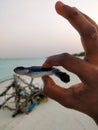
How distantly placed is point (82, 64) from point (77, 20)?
249 mm

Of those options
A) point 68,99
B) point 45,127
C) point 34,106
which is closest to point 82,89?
point 68,99

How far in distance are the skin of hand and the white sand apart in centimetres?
514

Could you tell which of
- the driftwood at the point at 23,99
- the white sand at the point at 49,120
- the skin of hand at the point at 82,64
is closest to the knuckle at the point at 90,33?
the skin of hand at the point at 82,64

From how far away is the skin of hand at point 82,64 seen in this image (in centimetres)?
113

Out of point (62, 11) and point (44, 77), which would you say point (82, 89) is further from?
point (62, 11)

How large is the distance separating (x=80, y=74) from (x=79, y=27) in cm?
26

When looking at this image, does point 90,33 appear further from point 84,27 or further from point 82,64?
point 82,64

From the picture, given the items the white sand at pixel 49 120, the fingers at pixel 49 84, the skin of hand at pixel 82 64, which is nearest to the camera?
the skin of hand at pixel 82 64

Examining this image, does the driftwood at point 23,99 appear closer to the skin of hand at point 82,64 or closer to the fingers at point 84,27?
the skin of hand at point 82,64

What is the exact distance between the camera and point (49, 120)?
24.2ft

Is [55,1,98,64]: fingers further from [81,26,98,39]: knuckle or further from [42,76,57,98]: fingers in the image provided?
[42,76,57,98]: fingers

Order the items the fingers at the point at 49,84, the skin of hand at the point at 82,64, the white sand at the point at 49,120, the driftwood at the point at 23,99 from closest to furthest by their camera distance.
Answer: the skin of hand at the point at 82,64, the fingers at the point at 49,84, the white sand at the point at 49,120, the driftwood at the point at 23,99

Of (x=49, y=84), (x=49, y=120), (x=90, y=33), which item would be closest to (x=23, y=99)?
(x=49, y=120)

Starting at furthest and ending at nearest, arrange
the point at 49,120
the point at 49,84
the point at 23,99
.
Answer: the point at 23,99 → the point at 49,120 → the point at 49,84
